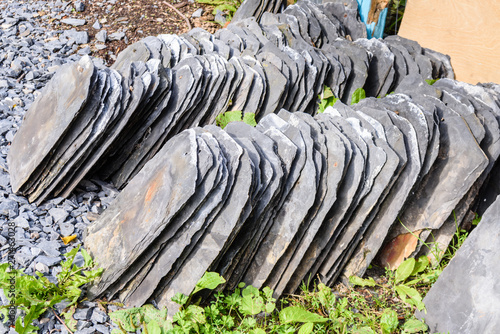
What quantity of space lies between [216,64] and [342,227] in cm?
185

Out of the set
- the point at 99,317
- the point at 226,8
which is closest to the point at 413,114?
the point at 99,317

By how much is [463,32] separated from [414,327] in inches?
133

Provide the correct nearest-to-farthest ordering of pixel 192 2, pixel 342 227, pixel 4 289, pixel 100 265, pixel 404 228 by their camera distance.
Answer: pixel 4 289, pixel 100 265, pixel 342 227, pixel 404 228, pixel 192 2

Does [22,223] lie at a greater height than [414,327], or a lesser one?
lesser

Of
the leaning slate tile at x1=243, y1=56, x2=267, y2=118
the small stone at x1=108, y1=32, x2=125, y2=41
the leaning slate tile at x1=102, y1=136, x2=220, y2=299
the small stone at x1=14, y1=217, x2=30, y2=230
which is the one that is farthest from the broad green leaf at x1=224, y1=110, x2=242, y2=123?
the small stone at x1=108, y1=32, x2=125, y2=41

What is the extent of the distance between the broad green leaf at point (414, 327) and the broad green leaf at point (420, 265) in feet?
1.72

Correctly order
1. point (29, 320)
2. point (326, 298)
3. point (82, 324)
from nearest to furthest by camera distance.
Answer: point (29, 320)
point (82, 324)
point (326, 298)

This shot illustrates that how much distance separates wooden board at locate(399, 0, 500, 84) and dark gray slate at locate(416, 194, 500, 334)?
8.59 feet

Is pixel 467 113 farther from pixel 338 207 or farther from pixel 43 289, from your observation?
pixel 43 289

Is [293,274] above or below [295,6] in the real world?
below

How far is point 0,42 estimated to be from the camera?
5.89 metres

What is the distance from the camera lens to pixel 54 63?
18.2 ft

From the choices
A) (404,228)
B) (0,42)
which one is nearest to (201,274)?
(404,228)

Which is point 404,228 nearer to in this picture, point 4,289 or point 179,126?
point 179,126
